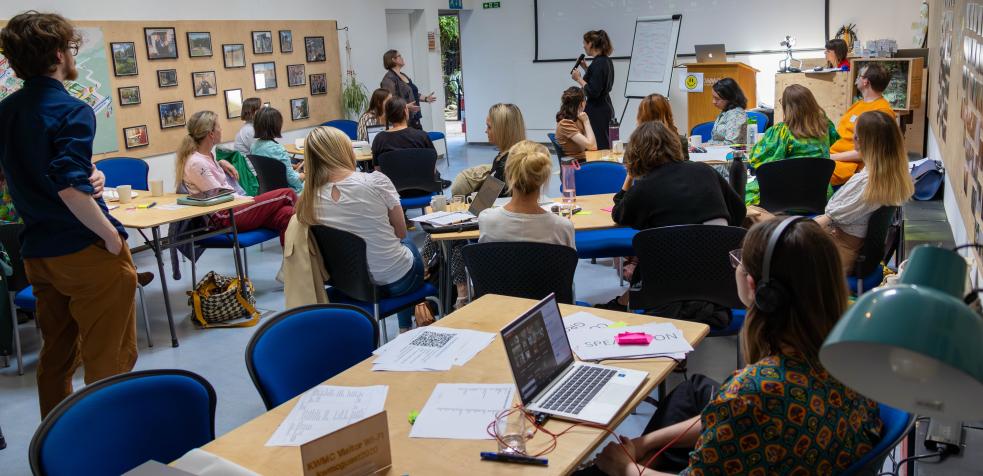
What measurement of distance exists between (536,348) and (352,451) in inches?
24.6

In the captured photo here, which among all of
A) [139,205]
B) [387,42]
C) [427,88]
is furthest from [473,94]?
[139,205]

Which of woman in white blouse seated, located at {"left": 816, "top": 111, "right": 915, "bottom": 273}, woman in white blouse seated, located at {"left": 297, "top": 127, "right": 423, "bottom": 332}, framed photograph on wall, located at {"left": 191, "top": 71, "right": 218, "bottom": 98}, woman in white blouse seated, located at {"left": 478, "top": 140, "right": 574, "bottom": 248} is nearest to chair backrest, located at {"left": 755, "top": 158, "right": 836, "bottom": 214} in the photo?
woman in white blouse seated, located at {"left": 816, "top": 111, "right": 915, "bottom": 273}

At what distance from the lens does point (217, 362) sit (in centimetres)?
478

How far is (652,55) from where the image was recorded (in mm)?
11289

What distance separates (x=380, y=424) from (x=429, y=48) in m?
10.2

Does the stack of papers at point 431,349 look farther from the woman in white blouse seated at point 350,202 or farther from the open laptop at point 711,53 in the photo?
the open laptop at point 711,53

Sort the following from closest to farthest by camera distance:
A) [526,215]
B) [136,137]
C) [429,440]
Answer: [429,440], [526,215], [136,137]

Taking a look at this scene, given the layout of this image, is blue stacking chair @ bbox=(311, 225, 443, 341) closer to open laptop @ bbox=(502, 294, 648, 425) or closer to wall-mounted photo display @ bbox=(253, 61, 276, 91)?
open laptop @ bbox=(502, 294, 648, 425)

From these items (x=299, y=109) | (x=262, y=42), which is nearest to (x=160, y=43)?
(x=262, y=42)

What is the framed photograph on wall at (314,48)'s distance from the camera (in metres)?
9.70

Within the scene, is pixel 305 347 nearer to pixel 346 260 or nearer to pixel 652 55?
pixel 346 260

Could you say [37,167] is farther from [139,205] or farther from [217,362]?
[139,205]

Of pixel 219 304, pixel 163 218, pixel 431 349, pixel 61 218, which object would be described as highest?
pixel 61 218

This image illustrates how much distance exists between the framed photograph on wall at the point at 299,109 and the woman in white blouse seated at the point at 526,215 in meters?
6.34
